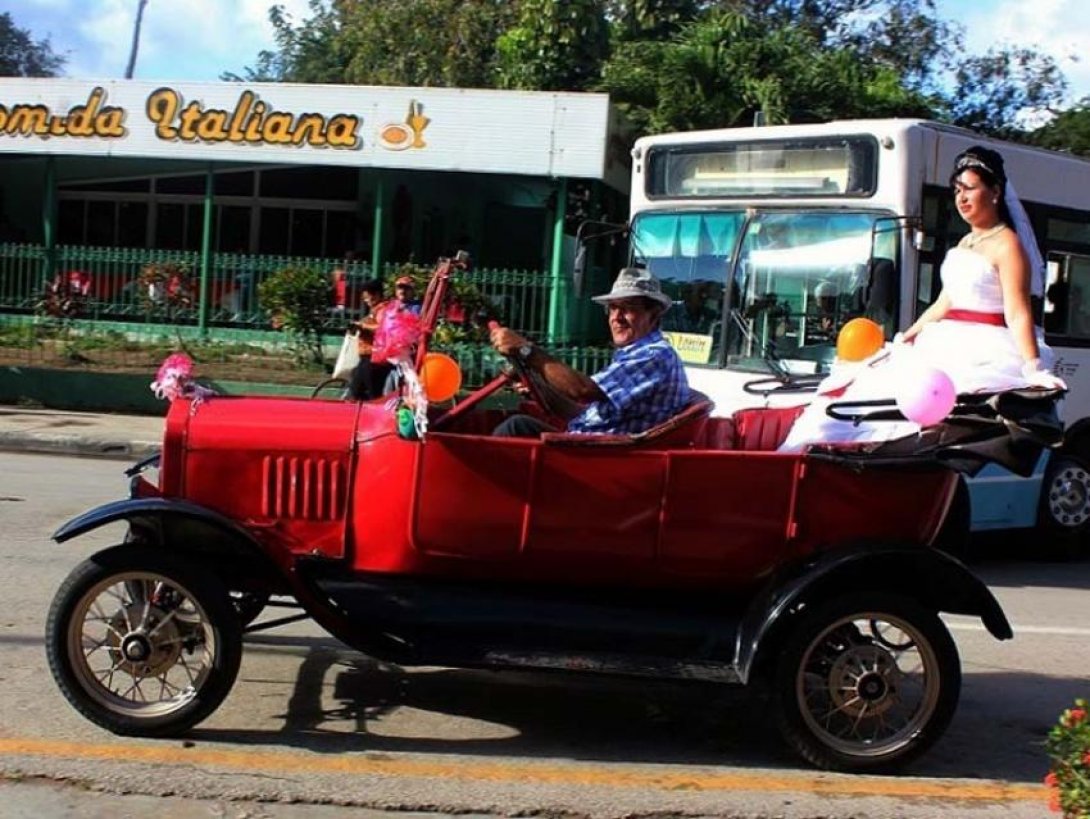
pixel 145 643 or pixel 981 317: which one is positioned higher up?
pixel 981 317

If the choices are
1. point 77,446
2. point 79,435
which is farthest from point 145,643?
point 79,435

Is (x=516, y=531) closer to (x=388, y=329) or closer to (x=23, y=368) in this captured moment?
(x=388, y=329)

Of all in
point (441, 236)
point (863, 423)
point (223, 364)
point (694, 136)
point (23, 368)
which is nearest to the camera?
point (863, 423)

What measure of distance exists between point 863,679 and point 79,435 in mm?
10770

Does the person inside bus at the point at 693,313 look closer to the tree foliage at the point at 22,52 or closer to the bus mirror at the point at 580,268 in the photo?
the bus mirror at the point at 580,268

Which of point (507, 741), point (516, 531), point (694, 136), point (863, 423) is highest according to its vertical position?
point (694, 136)

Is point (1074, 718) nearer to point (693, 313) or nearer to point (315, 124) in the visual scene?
point (693, 313)

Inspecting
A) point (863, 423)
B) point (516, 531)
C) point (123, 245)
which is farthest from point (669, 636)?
point (123, 245)

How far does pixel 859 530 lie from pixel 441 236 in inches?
731

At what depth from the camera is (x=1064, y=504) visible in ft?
29.6

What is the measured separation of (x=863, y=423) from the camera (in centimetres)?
487

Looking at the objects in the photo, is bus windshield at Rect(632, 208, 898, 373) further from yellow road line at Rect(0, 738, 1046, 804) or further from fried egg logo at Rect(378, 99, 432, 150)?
fried egg logo at Rect(378, 99, 432, 150)

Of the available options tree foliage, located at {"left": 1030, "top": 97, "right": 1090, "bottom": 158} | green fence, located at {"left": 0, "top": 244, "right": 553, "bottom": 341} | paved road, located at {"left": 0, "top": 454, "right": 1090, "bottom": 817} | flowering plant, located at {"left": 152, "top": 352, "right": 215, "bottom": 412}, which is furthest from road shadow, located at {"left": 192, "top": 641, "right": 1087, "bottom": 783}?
tree foliage, located at {"left": 1030, "top": 97, "right": 1090, "bottom": 158}

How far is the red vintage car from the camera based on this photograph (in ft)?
14.5
